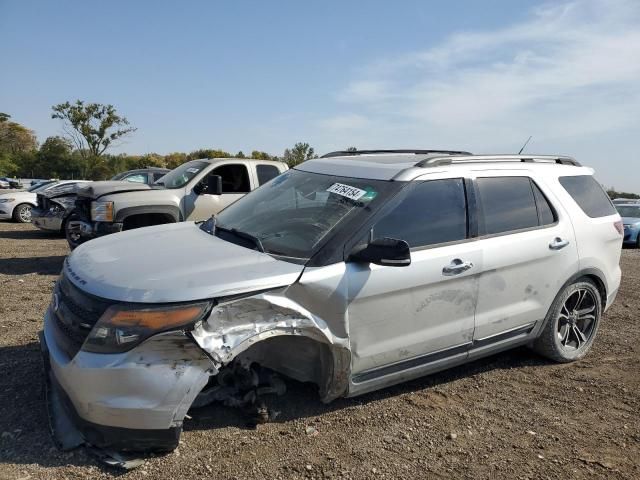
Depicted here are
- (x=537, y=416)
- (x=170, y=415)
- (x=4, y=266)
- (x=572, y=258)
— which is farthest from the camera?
(x=4, y=266)

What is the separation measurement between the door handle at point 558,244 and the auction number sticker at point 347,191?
177cm

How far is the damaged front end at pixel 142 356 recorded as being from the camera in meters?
2.55

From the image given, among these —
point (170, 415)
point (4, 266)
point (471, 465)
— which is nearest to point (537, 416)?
point (471, 465)

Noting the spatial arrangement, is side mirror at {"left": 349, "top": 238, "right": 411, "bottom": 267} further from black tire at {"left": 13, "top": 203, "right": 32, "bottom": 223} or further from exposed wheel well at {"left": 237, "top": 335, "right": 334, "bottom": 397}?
black tire at {"left": 13, "top": 203, "right": 32, "bottom": 223}

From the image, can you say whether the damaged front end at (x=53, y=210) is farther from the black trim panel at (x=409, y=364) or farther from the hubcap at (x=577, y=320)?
the hubcap at (x=577, y=320)

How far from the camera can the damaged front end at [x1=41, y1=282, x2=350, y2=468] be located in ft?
8.38

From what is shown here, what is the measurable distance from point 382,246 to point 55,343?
2.01 m

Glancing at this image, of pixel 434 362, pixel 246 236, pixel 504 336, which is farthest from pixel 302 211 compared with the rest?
pixel 504 336

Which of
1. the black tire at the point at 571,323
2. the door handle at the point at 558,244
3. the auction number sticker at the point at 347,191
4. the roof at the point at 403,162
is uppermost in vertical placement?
the roof at the point at 403,162

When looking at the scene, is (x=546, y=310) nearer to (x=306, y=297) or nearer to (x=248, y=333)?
(x=306, y=297)

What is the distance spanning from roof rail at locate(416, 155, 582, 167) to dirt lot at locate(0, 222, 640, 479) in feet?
5.72

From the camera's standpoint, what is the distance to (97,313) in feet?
8.70

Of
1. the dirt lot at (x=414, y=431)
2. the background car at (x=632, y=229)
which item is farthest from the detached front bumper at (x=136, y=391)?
the background car at (x=632, y=229)

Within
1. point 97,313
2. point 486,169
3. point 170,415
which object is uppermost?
point 486,169
